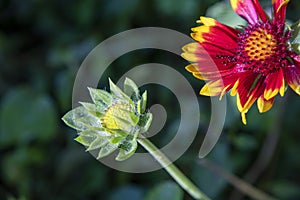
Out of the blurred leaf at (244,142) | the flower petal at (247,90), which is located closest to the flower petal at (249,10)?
the flower petal at (247,90)

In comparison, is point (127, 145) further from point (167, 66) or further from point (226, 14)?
point (167, 66)

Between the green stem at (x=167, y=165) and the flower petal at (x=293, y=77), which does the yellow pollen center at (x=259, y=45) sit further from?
the green stem at (x=167, y=165)

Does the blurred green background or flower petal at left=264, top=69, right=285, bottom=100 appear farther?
the blurred green background

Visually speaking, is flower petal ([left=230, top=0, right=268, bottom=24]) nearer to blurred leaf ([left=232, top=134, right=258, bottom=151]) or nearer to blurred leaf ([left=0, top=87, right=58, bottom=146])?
blurred leaf ([left=232, top=134, right=258, bottom=151])

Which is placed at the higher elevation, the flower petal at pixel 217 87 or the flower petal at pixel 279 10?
the flower petal at pixel 279 10

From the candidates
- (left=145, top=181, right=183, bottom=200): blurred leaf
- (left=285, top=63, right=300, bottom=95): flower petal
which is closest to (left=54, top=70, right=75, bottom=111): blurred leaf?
(left=145, top=181, right=183, bottom=200): blurred leaf

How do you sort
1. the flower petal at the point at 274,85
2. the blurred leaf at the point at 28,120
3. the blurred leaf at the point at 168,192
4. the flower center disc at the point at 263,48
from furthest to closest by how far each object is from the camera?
the blurred leaf at the point at 28,120, the blurred leaf at the point at 168,192, the flower center disc at the point at 263,48, the flower petal at the point at 274,85

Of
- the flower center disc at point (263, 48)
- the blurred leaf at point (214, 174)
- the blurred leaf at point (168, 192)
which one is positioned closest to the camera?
the flower center disc at point (263, 48)
